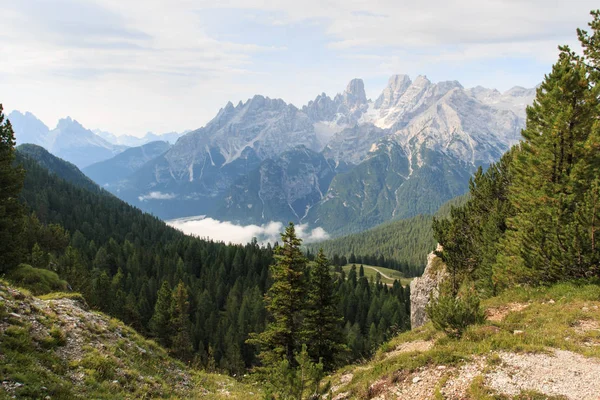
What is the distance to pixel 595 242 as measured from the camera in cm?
2122

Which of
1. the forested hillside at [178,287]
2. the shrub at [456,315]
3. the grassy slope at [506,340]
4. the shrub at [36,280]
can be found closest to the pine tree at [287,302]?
the forested hillside at [178,287]

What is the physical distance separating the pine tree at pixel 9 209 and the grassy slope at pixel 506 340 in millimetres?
31719

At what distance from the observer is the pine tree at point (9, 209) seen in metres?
31.8

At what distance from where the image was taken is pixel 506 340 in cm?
1589

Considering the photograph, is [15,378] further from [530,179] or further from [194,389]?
[530,179]

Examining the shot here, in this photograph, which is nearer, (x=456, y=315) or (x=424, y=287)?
(x=456, y=315)

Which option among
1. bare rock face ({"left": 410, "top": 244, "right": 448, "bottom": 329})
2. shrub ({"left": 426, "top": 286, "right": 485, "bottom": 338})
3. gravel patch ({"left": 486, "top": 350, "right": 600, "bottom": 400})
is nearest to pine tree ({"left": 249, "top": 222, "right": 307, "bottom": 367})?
shrub ({"left": 426, "top": 286, "right": 485, "bottom": 338})

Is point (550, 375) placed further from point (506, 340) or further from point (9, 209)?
point (9, 209)

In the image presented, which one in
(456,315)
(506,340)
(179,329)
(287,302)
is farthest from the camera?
(179,329)

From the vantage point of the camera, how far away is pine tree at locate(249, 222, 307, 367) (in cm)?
2980

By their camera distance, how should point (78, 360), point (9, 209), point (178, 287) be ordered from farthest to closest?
point (178, 287), point (9, 209), point (78, 360)

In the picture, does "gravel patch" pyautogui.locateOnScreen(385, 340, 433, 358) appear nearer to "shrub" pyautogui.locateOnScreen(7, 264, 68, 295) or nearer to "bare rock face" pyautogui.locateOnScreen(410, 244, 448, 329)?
"shrub" pyautogui.locateOnScreen(7, 264, 68, 295)

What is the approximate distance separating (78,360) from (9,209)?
2721 centimetres

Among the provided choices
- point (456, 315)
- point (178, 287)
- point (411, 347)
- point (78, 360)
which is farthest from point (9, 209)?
point (456, 315)
